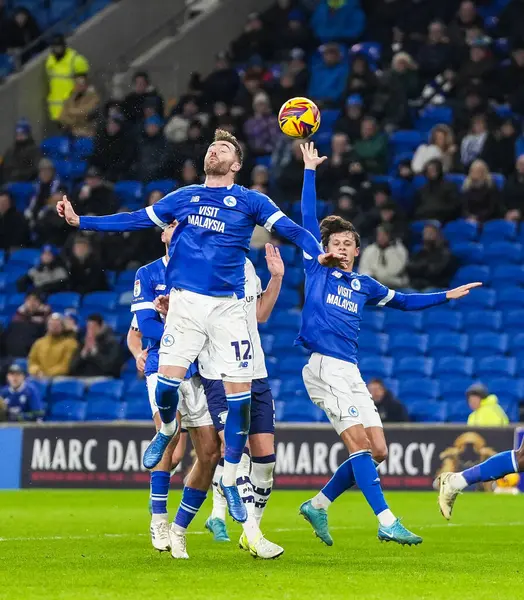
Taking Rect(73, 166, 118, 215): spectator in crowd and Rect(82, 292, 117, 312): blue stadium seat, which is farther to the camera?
Rect(73, 166, 118, 215): spectator in crowd

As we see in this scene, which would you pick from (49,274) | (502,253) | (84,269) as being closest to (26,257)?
(49,274)

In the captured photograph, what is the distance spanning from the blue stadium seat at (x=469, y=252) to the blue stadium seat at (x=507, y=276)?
0.31m

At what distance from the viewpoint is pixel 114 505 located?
15.3 meters

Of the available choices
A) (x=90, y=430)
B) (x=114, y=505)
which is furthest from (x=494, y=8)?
(x=114, y=505)

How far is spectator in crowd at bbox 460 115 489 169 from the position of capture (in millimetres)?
21000

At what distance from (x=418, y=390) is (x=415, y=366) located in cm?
47

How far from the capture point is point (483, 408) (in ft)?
58.5

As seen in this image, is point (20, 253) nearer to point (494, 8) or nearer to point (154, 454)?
point (494, 8)

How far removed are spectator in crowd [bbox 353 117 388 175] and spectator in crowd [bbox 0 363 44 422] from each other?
247 inches

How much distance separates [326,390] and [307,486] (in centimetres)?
777

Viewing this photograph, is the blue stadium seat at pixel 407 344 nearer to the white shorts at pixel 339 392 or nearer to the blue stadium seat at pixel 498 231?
the blue stadium seat at pixel 498 231

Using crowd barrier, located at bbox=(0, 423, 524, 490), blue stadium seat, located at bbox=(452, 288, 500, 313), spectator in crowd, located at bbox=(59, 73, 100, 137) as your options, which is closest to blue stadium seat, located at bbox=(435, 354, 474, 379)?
blue stadium seat, located at bbox=(452, 288, 500, 313)

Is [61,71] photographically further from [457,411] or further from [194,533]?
[194,533]

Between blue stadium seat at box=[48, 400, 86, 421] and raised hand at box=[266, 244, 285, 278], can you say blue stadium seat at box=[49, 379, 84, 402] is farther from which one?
raised hand at box=[266, 244, 285, 278]
